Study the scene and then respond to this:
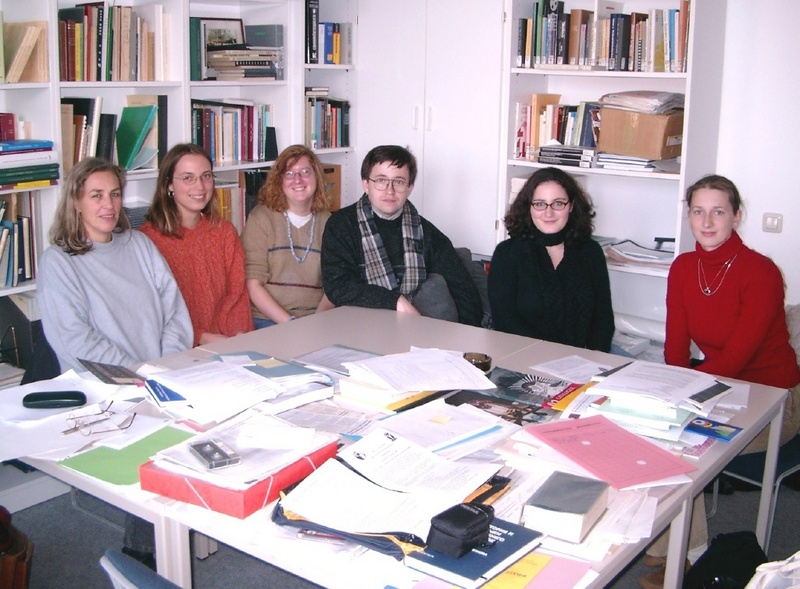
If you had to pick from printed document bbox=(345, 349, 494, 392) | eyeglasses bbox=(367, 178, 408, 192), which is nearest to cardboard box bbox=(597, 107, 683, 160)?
eyeglasses bbox=(367, 178, 408, 192)

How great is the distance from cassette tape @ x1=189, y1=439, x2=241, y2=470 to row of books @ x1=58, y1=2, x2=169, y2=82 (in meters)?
2.13

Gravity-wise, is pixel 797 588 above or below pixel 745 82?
below

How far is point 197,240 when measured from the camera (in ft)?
11.0

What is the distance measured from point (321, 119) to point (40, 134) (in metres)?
1.59

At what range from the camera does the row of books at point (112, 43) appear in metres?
3.38

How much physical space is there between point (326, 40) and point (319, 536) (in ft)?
11.3

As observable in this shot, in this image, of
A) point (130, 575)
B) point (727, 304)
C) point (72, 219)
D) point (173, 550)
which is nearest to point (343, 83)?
point (72, 219)

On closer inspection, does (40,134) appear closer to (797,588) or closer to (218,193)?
(218,193)

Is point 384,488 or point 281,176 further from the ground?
point 281,176

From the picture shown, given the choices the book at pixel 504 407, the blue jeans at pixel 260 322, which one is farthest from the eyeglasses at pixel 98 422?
the blue jeans at pixel 260 322

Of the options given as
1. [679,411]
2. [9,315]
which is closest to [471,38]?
[9,315]

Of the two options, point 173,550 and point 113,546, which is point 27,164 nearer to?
point 113,546

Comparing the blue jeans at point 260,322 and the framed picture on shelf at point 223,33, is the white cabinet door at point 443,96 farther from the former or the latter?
the blue jeans at point 260,322

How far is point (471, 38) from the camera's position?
423 cm
